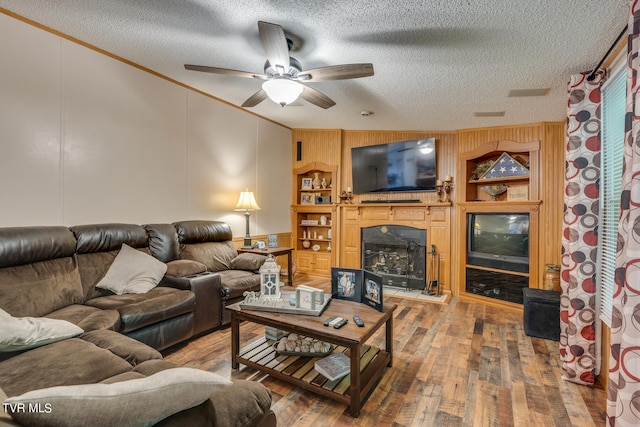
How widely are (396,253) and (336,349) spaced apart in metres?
2.70

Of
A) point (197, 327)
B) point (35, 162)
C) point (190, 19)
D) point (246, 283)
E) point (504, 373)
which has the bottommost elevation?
Answer: point (504, 373)

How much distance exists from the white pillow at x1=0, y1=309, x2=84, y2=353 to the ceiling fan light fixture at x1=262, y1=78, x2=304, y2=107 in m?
2.08

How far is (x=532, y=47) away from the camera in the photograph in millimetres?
2340

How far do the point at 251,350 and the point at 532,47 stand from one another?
3.23 metres

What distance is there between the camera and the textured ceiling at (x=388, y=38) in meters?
2.02

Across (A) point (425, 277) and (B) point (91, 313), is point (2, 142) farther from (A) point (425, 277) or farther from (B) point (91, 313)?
(A) point (425, 277)

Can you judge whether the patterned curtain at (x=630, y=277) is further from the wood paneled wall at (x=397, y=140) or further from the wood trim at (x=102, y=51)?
the wood trim at (x=102, y=51)

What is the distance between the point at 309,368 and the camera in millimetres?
2129

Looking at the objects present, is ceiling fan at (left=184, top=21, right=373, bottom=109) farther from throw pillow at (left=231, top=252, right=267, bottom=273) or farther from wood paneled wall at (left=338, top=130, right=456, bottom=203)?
wood paneled wall at (left=338, top=130, right=456, bottom=203)

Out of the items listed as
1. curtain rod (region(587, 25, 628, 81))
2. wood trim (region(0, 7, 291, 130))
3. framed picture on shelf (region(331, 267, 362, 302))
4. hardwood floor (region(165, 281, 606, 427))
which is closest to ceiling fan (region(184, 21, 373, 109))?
wood trim (region(0, 7, 291, 130))

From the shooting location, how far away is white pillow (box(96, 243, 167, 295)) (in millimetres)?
2557

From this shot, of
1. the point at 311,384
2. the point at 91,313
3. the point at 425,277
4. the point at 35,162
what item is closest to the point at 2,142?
the point at 35,162

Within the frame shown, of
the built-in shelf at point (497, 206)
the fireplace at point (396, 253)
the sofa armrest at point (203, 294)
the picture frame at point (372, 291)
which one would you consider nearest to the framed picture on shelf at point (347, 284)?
the picture frame at point (372, 291)

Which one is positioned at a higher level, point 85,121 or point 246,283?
point 85,121
